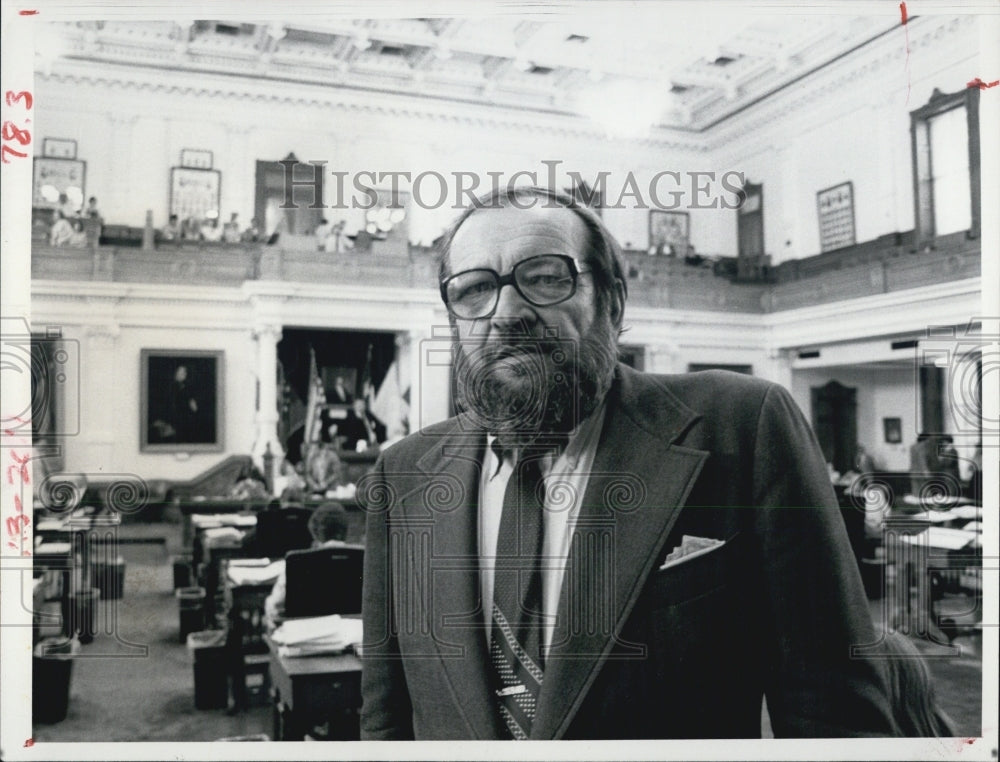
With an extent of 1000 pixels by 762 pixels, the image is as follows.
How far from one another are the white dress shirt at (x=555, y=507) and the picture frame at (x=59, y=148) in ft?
5.40

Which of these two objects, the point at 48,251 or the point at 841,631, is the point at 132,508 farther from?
the point at 841,631

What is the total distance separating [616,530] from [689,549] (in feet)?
0.69

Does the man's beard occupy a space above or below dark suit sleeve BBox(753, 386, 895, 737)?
above

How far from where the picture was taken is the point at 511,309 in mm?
2371

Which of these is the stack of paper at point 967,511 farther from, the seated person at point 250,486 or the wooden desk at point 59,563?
the wooden desk at point 59,563

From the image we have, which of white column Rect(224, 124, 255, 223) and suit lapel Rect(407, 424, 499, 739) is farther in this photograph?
white column Rect(224, 124, 255, 223)

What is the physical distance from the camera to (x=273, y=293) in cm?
260

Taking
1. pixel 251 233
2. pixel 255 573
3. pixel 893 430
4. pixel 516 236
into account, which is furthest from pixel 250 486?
pixel 893 430

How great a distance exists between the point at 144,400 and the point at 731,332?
189 cm

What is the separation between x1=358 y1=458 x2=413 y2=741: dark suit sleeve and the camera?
2.44 m

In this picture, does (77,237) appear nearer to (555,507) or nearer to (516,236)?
(516,236)

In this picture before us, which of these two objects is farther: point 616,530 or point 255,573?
point 255,573

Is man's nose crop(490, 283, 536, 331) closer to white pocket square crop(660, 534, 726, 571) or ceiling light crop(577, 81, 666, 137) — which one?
ceiling light crop(577, 81, 666, 137)

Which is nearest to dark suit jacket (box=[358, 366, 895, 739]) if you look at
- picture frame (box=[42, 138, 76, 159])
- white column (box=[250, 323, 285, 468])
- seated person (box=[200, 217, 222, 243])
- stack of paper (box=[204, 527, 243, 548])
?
stack of paper (box=[204, 527, 243, 548])
